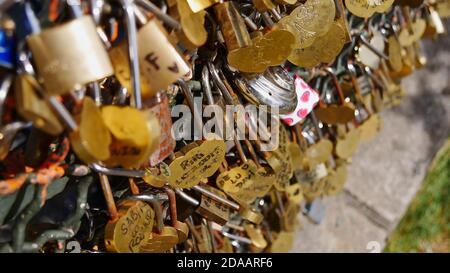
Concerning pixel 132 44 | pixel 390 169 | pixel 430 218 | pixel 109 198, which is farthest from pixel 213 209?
pixel 430 218

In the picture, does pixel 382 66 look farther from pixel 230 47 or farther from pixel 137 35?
pixel 137 35

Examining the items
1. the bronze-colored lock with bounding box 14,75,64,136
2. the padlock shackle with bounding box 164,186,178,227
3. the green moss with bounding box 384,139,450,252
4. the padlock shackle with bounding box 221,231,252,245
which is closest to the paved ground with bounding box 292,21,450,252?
the green moss with bounding box 384,139,450,252

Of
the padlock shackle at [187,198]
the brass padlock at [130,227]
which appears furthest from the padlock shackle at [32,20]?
the padlock shackle at [187,198]

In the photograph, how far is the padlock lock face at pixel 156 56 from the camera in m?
0.77

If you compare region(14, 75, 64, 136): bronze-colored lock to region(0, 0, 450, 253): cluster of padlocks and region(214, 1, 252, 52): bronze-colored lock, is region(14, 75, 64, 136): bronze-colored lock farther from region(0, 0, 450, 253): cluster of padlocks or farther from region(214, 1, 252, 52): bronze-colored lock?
region(214, 1, 252, 52): bronze-colored lock

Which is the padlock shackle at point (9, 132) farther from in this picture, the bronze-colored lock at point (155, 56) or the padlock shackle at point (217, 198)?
the padlock shackle at point (217, 198)

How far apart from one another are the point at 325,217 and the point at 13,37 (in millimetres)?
1377

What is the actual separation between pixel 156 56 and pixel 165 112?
0.51 ft

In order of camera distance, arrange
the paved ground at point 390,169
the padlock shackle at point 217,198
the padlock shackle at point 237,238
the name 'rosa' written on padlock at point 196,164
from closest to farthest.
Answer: the name 'rosa' written on padlock at point 196,164, the padlock shackle at point 217,198, the padlock shackle at point 237,238, the paved ground at point 390,169

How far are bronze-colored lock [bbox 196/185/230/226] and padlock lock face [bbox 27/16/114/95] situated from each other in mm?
496

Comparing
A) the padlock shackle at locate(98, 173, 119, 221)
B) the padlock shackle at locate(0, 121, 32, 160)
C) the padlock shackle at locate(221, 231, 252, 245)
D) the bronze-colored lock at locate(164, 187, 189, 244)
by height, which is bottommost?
the padlock shackle at locate(221, 231, 252, 245)

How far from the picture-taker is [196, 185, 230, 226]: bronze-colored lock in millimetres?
1146

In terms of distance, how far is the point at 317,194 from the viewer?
1.72 metres

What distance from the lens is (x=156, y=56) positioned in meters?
0.78
